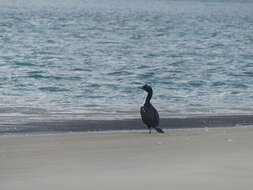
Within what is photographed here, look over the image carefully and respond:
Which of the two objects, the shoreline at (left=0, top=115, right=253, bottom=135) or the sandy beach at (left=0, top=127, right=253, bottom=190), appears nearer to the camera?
the sandy beach at (left=0, top=127, right=253, bottom=190)

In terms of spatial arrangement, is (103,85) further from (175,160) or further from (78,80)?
(175,160)

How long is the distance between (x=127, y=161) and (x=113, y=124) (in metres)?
4.75

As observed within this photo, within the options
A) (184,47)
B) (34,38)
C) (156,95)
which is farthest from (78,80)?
(34,38)

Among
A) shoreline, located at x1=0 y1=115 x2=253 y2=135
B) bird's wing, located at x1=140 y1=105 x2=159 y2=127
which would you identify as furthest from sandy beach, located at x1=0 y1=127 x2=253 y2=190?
shoreline, located at x1=0 y1=115 x2=253 y2=135

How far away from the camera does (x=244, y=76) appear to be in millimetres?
28109

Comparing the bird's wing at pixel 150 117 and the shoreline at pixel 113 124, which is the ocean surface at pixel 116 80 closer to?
the shoreline at pixel 113 124

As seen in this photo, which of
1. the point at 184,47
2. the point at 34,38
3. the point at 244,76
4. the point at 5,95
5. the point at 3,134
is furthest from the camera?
the point at 34,38

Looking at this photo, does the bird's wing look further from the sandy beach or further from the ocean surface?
the ocean surface

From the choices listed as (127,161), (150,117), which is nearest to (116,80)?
(150,117)

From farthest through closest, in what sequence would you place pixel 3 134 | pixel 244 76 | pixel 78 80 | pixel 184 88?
pixel 244 76, pixel 78 80, pixel 184 88, pixel 3 134

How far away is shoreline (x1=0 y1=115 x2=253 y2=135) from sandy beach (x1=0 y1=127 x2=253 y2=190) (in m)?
1.20

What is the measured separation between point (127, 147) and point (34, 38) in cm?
A: 4126

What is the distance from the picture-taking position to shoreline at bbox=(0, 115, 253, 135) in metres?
13.2

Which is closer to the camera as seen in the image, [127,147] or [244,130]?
[127,147]
